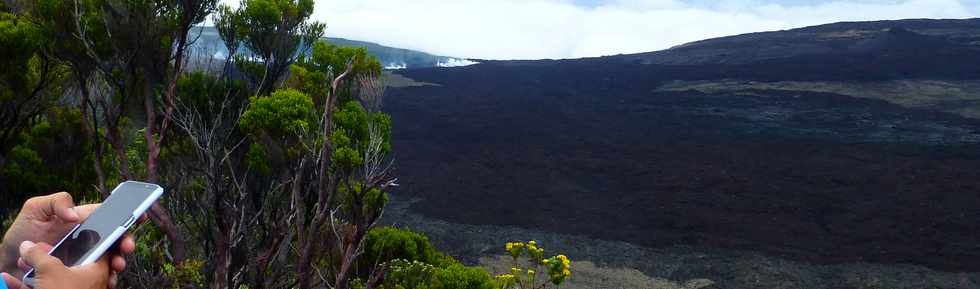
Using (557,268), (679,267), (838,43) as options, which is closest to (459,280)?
(557,268)

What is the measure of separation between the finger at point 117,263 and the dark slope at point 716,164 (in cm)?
1268

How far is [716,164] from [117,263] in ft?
64.4

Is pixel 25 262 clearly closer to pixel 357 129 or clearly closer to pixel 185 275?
pixel 185 275

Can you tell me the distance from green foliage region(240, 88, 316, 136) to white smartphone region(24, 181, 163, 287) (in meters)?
4.28

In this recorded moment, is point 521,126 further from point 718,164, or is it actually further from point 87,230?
point 87,230

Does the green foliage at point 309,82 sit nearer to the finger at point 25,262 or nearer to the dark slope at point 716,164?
the finger at point 25,262

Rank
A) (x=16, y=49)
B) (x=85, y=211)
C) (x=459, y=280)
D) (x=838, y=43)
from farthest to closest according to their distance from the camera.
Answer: (x=838, y=43)
(x=16, y=49)
(x=459, y=280)
(x=85, y=211)

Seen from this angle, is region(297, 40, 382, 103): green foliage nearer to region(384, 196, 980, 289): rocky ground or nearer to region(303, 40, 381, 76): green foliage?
region(303, 40, 381, 76): green foliage

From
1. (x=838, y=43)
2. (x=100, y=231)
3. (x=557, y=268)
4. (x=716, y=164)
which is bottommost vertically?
(x=716, y=164)

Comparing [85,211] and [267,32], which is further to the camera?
[267,32]

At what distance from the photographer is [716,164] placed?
19.9 metres

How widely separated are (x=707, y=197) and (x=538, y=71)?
2933 cm

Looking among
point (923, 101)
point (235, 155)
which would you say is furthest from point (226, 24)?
point (923, 101)

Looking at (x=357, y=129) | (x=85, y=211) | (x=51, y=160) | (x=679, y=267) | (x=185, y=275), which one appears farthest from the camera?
(x=679, y=267)
